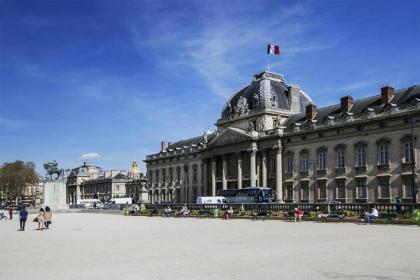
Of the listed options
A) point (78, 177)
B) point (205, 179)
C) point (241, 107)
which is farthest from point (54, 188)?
point (78, 177)

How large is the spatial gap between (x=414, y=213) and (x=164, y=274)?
24.5m

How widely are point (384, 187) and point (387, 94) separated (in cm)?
1080

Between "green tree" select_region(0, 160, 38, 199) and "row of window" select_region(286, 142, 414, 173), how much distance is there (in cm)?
7929

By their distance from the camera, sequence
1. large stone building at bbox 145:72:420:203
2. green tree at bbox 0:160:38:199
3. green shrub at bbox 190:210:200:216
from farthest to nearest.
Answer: green tree at bbox 0:160:38:199 → green shrub at bbox 190:210:200:216 → large stone building at bbox 145:72:420:203

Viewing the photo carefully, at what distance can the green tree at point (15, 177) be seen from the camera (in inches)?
4872

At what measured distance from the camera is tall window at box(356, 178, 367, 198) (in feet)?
192

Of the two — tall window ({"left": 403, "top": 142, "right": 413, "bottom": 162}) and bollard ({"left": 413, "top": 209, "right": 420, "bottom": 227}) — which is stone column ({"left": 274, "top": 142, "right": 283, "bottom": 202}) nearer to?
tall window ({"left": 403, "top": 142, "right": 413, "bottom": 162})

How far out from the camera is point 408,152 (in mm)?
54156

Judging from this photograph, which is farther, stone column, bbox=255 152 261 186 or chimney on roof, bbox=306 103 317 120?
stone column, bbox=255 152 261 186

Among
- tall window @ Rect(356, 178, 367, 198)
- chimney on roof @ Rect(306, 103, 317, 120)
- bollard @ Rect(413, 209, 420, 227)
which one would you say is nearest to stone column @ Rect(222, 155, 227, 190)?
chimney on roof @ Rect(306, 103, 317, 120)

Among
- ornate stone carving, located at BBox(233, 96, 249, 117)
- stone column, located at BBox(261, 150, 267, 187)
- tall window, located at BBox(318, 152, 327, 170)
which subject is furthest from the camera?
ornate stone carving, located at BBox(233, 96, 249, 117)

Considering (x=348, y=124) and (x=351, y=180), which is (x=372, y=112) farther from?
(x=351, y=180)

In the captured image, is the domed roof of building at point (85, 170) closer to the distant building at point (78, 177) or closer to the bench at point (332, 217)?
the distant building at point (78, 177)

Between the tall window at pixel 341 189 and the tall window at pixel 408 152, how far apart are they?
→ 361 inches
